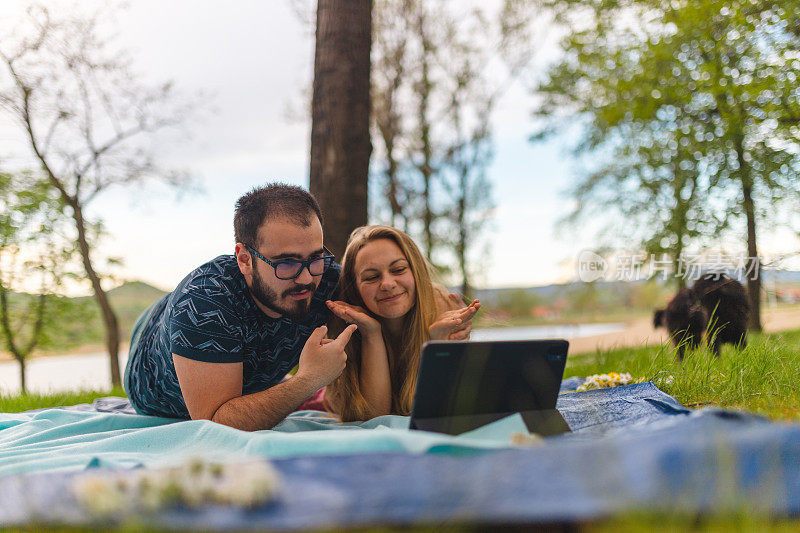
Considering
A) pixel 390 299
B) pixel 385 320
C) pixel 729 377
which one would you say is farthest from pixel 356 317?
pixel 729 377

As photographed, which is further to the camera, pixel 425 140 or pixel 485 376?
pixel 425 140

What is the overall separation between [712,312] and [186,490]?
4.23 meters

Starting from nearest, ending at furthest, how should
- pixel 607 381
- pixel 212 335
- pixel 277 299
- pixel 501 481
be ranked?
pixel 501 481 → pixel 212 335 → pixel 277 299 → pixel 607 381

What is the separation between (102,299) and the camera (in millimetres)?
10648

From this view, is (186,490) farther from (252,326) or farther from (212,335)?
(252,326)

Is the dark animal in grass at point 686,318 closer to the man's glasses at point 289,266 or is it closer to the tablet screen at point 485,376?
the tablet screen at point 485,376

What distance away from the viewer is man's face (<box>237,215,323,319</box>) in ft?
8.95

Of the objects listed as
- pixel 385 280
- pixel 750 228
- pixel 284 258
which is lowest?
pixel 385 280

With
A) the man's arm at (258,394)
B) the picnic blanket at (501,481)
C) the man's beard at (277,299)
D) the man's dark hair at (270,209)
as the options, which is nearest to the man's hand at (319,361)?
the man's arm at (258,394)

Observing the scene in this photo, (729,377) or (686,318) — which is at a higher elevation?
(686,318)

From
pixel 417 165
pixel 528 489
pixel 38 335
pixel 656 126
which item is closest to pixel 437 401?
pixel 528 489

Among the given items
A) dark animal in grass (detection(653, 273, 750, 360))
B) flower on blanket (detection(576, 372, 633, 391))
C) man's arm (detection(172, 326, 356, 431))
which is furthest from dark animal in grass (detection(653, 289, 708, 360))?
man's arm (detection(172, 326, 356, 431))

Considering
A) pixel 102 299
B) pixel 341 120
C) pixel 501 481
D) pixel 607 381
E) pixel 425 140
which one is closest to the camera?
pixel 501 481

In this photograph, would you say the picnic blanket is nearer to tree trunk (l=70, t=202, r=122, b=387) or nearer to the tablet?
the tablet
